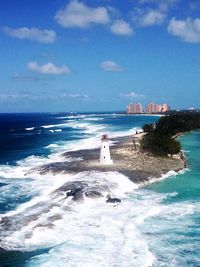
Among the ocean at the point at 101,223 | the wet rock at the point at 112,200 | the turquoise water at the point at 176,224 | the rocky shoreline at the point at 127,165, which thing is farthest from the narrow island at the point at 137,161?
the wet rock at the point at 112,200

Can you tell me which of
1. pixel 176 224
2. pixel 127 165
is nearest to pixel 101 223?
pixel 176 224

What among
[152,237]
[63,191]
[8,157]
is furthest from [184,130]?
[152,237]

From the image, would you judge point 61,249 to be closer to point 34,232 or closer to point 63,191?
point 34,232

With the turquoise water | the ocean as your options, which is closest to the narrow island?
the ocean

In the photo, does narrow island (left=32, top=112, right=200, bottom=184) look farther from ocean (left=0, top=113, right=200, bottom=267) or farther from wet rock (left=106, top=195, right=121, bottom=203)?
wet rock (left=106, top=195, right=121, bottom=203)

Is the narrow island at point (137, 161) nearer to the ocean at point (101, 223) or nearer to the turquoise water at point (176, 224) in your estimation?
the ocean at point (101, 223)

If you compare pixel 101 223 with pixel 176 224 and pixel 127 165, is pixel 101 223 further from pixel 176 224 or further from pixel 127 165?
pixel 127 165
